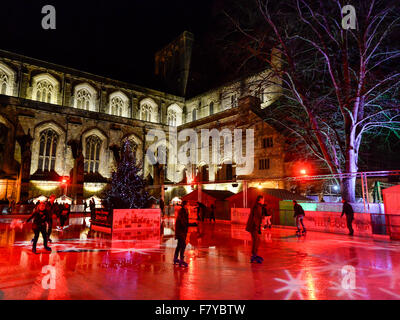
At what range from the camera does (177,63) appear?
4562 centimetres

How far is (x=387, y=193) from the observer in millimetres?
10812

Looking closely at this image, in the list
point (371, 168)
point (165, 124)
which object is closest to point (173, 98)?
point (165, 124)

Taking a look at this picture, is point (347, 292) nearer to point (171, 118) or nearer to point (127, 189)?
point (127, 189)

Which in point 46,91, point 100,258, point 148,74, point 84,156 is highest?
point 148,74

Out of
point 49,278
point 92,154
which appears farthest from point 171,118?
point 49,278

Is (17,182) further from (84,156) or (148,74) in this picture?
(148,74)

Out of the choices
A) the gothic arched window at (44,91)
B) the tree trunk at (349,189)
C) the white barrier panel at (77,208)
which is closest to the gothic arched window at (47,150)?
the gothic arched window at (44,91)

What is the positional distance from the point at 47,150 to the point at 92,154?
4.83 m

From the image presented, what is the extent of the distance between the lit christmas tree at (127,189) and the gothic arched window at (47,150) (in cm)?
1748

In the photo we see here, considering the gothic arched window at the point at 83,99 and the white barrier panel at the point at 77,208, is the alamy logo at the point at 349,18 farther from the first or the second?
the gothic arched window at the point at 83,99

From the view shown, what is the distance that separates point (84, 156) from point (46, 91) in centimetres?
881

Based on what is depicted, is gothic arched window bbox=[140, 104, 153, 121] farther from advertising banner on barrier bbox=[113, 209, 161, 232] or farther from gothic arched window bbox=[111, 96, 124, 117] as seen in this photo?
advertising banner on barrier bbox=[113, 209, 161, 232]
